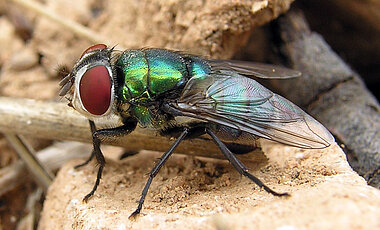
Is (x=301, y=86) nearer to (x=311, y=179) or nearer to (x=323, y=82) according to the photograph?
(x=323, y=82)

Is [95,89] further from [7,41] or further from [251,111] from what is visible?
[7,41]

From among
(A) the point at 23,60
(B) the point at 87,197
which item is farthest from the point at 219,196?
(A) the point at 23,60

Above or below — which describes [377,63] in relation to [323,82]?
below

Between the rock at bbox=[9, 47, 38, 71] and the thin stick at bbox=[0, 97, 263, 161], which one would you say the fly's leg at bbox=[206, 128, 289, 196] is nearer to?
the thin stick at bbox=[0, 97, 263, 161]

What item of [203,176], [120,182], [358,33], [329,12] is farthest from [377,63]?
[120,182]

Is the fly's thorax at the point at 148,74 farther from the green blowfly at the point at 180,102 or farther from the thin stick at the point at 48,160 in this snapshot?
the thin stick at the point at 48,160

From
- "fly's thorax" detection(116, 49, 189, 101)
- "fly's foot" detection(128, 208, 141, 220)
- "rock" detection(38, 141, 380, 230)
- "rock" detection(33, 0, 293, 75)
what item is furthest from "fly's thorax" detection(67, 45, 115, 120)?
"rock" detection(33, 0, 293, 75)

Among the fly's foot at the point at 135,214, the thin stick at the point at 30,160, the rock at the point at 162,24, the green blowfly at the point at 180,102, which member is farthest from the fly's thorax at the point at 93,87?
the rock at the point at 162,24

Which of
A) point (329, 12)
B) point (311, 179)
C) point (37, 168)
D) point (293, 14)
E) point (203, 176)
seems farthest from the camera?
point (329, 12)
